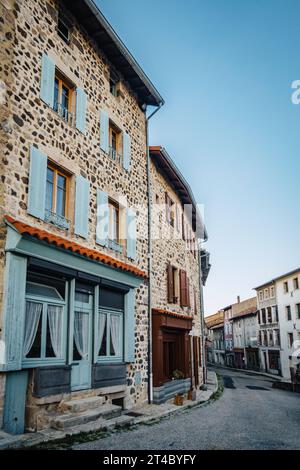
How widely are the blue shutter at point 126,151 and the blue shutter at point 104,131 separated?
106 cm

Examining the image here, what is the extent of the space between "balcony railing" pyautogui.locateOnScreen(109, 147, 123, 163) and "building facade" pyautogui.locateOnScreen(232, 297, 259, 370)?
121 feet

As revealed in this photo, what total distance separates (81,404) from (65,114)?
6471 millimetres

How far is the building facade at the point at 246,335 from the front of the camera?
44938mm

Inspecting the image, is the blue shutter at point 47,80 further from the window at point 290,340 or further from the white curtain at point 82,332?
the window at point 290,340

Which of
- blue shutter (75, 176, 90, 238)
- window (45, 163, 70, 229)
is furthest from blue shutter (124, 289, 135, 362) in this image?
window (45, 163, 70, 229)

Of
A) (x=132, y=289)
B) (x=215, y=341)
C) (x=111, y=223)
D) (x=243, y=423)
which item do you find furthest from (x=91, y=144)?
(x=215, y=341)

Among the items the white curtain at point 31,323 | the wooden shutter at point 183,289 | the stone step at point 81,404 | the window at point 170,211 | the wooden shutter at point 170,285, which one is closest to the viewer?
the white curtain at point 31,323

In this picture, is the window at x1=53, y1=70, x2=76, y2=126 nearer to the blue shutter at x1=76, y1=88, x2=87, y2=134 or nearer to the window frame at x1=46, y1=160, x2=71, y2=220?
the blue shutter at x1=76, y1=88, x2=87, y2=134

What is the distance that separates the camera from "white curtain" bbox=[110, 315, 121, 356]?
9789mm

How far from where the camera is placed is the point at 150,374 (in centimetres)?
1140

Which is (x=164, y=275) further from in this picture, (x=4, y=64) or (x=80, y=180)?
(x=4, y=64)

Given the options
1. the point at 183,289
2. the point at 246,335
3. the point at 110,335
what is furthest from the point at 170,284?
the point at 246,335

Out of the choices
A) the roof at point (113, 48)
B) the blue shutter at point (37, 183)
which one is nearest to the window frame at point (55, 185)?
the blue shutter at point (37, 183)

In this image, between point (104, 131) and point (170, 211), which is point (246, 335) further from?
point (104, 131)
